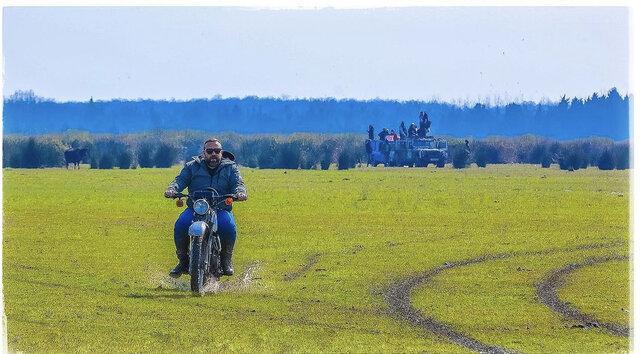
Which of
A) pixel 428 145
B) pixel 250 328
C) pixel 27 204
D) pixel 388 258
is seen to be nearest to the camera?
pixel 250 328

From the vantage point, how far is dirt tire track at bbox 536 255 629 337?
15.6 m

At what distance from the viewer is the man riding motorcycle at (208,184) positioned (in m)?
17.7

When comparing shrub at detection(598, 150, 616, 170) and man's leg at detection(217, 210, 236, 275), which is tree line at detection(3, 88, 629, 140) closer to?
shrub at detection(598, 150, 616, 170)

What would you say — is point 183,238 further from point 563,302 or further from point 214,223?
point 563,302

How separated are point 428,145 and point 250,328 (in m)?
91.6

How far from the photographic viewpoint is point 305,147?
98.6 m

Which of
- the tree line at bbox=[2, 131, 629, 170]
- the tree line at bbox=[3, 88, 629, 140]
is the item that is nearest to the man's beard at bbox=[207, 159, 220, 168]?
the tree line at bbox=[2, 131, 629, 170]

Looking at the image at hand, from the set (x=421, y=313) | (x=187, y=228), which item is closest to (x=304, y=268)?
(x=187, y=228)

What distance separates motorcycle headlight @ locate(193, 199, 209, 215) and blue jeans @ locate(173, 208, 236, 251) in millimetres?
278

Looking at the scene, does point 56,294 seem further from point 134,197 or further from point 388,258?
point 134,197

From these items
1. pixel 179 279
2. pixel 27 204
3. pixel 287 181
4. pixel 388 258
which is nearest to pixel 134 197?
pixel 27 204

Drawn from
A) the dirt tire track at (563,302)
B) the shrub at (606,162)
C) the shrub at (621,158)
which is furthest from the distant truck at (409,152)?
the dirt tire track at (563,302)

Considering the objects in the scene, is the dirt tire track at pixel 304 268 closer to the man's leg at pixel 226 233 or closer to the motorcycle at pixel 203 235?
the man's leg at pixel 226 233

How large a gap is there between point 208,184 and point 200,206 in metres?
0.52
